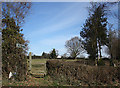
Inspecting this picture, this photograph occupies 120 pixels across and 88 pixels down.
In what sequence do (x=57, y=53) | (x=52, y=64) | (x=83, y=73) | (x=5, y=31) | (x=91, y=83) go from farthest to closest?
→ (x=57, y=53) < (x=5, y=31) < (x=52, y=64) < (x=83, y=73) < (x=91, y=83)

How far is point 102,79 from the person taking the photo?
12.9ft

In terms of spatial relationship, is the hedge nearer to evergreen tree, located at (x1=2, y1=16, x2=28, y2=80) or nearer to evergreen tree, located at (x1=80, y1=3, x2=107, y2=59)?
evergreen tree, located at (x1=2, y1=16, x2=28, y2=80)

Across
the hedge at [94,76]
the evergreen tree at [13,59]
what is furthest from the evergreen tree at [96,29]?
the evergreen tree at [13,59]

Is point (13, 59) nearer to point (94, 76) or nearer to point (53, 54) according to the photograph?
point (94, 76)

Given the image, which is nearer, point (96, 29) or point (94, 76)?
point (94, 76)

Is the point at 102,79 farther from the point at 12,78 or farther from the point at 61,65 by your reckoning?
the point at 12,78

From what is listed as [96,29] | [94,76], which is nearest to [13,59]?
[94,76]

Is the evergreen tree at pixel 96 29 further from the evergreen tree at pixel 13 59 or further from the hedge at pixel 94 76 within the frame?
A: the evergreen tree at pixel 13 59

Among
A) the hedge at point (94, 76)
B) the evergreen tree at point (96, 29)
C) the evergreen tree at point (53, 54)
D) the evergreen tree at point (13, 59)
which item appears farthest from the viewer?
the evergreen tree at point (53, 54)

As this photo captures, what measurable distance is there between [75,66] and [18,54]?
2.49 m

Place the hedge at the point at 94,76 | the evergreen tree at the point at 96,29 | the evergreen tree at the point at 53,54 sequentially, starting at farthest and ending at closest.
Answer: the evergreen tree at the point at 53,54
the evergreen tree at the point at 96,29
the hedge at the point at 94,76

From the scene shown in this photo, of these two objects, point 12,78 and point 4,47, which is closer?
point 12,78

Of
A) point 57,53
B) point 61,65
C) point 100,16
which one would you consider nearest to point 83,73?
point 61,65

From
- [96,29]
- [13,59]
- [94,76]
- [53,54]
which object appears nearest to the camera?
[94,76]
